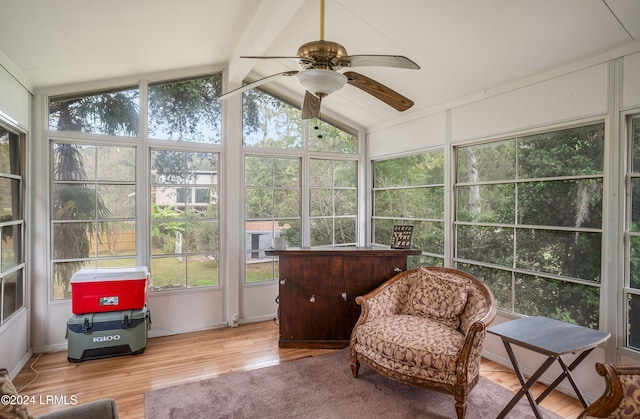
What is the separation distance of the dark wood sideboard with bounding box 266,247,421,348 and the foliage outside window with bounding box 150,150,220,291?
3.34ft

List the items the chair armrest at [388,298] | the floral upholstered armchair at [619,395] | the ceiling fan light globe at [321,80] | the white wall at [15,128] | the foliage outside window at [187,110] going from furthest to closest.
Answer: the foliage outside window at [187,110]
the chair armrest at [388,298]
the white wall at [15,128]
the ceiling fan light globe at [321,80]
the floral upholstered armchair at [619,395]

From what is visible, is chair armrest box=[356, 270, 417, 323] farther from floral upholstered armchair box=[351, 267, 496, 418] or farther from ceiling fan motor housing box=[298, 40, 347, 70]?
ceiling fan motor housing box=[298, 40, 347, 70]

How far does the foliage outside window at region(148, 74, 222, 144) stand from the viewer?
12.1ft

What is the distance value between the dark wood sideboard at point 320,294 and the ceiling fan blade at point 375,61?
6.01 ft

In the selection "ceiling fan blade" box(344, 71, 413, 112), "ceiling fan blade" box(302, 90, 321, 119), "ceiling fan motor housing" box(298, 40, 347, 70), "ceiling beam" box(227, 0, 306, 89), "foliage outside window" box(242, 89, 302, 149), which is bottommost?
"ceiling fan blade" box(302, 90, 321, 119)

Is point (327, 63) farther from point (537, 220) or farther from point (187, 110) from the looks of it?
point (187, 110)

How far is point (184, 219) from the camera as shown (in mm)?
3840

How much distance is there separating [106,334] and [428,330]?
2.78 m

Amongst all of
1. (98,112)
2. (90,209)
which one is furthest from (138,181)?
(98,112)

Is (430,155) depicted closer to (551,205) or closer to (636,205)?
(551,205)

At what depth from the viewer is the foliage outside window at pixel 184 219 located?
3734 millimetres

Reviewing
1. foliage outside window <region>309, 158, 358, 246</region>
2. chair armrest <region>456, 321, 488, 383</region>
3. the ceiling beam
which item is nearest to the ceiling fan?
the ceiling beam

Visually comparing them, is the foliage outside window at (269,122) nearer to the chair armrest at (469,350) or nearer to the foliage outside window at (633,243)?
the chair armrest at (469,350)

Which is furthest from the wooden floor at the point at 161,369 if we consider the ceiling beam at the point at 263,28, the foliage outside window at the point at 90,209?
the ceiling beam at the point at 263,28
